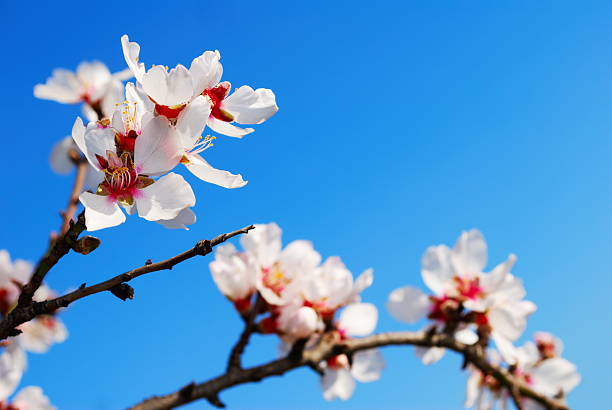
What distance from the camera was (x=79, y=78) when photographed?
3.02m

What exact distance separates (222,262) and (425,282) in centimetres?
83

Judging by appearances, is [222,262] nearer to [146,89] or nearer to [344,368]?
[344,368]

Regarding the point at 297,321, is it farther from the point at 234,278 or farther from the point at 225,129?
the point at 225,129

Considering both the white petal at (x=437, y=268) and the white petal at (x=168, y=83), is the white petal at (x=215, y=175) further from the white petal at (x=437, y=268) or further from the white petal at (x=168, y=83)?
the white petal at (x=437, y=268)

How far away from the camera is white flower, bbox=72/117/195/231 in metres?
1.12

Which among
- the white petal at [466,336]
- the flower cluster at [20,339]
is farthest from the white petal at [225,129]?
the white petal at [466,336]

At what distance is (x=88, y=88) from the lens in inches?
117

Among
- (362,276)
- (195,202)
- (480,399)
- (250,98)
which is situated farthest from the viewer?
(480,399)

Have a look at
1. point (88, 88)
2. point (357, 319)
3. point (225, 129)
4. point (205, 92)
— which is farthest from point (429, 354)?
point (88, 88)

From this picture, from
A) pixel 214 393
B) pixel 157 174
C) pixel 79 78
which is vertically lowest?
pixel 214 393

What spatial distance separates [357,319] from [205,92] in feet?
4.32

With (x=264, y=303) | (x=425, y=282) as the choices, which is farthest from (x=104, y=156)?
(x=425, y=282)

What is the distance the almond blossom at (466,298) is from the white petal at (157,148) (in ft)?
4.61

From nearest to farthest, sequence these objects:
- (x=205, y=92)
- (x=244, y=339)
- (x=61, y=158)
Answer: (x=205, y=92) < (x=244, y=339) < (x=61, y=158)
